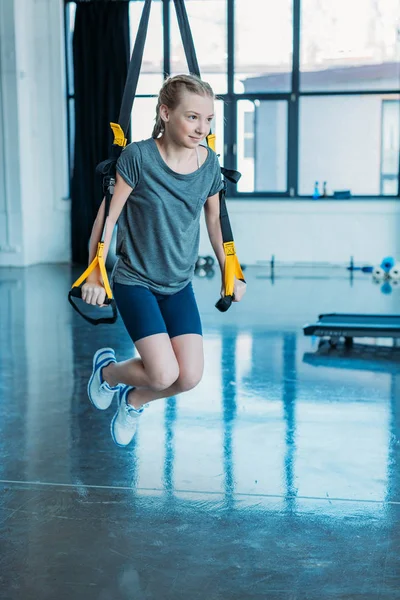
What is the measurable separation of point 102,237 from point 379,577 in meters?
1.40

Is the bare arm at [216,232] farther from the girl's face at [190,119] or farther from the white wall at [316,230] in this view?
the white wall at [316,230]

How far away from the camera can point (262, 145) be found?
10.5 m

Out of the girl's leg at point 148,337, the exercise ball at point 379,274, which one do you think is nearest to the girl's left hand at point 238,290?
the girl's leg at point 148,337

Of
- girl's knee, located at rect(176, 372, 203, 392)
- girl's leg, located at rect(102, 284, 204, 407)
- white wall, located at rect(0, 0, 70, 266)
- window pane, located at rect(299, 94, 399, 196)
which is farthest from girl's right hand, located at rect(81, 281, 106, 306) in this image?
window pane, located at rect(299, 94, 399, 196)

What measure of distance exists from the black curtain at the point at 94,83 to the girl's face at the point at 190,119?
7738mm

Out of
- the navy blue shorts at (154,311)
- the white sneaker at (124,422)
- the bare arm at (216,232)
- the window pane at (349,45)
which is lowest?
the white sneaker at (124,422)

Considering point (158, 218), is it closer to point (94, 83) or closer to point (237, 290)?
point (237, 290)

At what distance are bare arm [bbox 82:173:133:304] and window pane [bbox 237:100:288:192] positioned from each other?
783cm

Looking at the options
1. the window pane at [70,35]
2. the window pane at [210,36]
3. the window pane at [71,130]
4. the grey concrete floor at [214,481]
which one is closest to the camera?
the grey concrete floor at [214,481]

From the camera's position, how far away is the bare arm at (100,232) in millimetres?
2650

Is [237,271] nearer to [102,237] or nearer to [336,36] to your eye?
[102,237]

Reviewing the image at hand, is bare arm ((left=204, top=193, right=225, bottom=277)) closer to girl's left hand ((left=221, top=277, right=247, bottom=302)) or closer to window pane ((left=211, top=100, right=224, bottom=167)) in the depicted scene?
girl's left hand ((left=221, top=277, right=247, bottom=302))

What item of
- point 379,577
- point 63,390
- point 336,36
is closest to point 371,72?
point 336,36

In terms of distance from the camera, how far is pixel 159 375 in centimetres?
276
